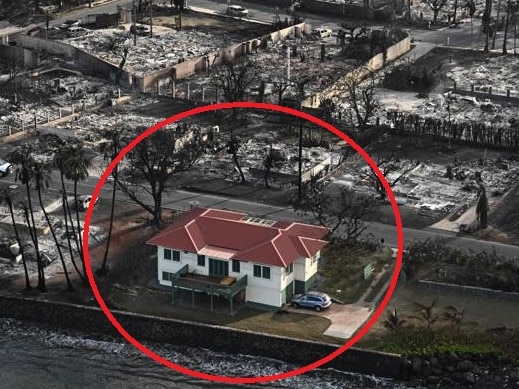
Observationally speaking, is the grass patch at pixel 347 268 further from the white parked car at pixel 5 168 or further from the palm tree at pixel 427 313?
the white parked car at pixel 5 168

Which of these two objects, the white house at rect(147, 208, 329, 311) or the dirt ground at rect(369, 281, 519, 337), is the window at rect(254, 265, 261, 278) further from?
the dirt ground at rect(369, 281, 519, 337)

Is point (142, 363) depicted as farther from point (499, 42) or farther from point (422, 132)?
point (499, 42)

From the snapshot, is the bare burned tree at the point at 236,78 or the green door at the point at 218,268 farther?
the bare burned tree at the point at 236,78

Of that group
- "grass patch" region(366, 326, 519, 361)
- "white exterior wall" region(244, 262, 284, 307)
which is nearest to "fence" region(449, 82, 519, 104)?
"grass patch" region(366, 326, 519, 361)

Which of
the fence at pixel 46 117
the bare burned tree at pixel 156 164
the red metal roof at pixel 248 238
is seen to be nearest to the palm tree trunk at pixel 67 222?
the bare burned tree at pixel 156 164

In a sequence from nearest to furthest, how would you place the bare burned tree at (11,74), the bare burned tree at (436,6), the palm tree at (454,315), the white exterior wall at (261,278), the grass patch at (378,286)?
the palm tree at (454,315), the white exterior wall at (261,278), the grass patch at (378,286), the bare burned tree at (11,74), the bare burned tree at (436,6)
